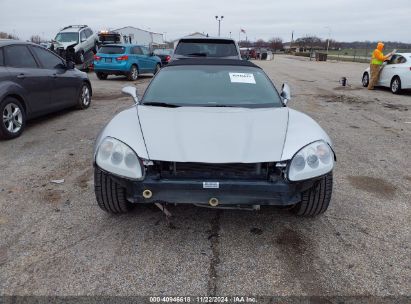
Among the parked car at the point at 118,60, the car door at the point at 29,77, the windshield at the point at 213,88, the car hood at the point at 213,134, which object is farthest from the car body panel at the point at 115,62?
the car hood at the point at 213,134

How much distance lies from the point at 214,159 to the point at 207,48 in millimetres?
7219

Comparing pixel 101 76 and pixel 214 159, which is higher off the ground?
pixel 214 159

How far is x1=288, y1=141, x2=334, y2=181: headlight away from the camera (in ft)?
9.87

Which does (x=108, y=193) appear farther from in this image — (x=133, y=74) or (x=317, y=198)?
(x=133, y=74)

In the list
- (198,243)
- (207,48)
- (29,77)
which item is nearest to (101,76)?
(207,48)

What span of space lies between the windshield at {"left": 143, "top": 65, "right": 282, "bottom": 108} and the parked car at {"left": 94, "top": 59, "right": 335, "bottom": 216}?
0.91 ft

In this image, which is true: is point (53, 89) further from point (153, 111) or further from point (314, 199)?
point (314, 199)

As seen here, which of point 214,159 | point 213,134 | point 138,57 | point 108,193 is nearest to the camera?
point 214,159

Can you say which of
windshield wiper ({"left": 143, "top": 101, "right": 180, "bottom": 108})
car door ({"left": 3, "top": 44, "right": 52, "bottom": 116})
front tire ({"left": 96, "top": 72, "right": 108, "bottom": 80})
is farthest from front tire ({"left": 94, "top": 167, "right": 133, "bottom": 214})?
front tire ({"left": 96, "top": 72, "right": 108, "bottom": 80})

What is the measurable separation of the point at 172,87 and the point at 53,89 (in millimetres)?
4213

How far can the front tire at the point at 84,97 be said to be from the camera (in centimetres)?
908

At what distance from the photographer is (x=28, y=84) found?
266 inches

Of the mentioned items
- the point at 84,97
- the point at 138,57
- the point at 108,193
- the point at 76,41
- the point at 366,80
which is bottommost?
the point at 366,80

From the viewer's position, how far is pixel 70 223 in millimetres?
3576
